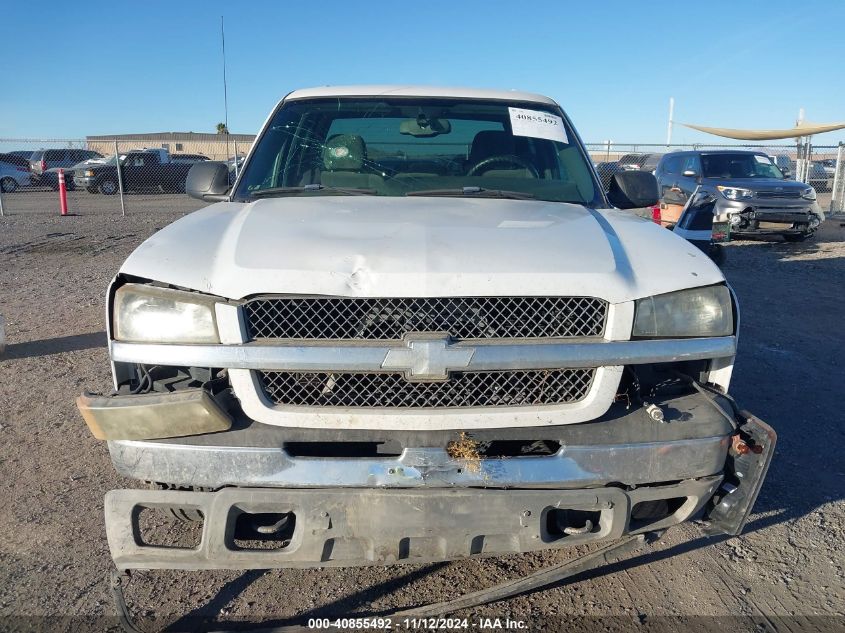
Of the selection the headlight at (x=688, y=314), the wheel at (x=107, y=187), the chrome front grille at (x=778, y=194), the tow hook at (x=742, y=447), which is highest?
the headlight at (x=688, y=314)

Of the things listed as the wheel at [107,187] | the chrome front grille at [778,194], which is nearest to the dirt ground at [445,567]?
the chrome front grille at [778,194]

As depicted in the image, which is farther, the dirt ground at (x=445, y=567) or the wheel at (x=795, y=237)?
the wheel at (x=795, y=237)

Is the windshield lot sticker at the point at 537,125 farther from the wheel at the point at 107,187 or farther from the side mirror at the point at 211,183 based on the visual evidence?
the wheel at the point at 107,187

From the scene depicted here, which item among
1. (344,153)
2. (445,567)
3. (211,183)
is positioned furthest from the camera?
(211,183)

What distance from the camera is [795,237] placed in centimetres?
1302

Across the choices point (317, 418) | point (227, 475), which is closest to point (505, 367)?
point (317, 418)

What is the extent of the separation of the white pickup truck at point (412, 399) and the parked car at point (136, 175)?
23.8 meters

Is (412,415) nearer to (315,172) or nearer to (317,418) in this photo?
(317,418)

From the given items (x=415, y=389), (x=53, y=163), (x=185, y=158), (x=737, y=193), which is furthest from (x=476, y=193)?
(x=53, y=163)

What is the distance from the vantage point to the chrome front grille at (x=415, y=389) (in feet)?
7.52

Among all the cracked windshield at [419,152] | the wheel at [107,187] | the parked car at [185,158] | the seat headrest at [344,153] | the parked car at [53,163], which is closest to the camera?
the cracked windshield at [419,152]

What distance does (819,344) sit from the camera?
636 cm

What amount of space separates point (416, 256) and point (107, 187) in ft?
83.8

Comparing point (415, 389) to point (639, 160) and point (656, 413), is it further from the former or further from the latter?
point (639, 160)
